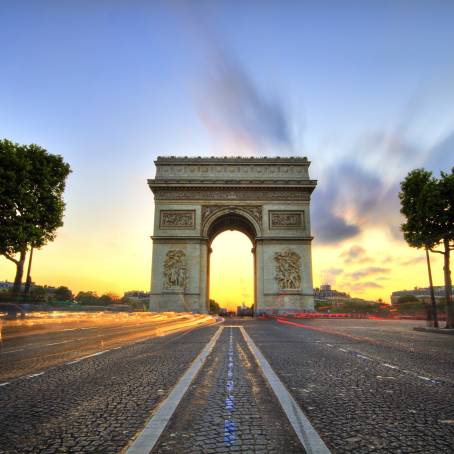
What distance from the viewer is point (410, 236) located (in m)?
22.0

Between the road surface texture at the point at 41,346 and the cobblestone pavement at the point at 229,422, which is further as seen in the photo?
the road surface texture at the point at 41,346

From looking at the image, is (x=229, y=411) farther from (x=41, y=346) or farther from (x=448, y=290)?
(x=448, y=290)

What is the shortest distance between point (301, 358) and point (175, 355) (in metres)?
2.45

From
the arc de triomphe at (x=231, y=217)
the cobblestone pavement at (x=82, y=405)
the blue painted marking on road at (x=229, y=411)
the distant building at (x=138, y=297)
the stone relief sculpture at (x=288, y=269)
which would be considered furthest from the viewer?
the distant building at (x=138, y=297)

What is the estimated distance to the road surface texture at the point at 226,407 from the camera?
236 centimetres

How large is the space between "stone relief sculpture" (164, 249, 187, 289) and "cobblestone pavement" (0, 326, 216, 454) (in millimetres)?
33889

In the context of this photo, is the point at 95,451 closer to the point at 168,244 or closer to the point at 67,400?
the point at 67,400

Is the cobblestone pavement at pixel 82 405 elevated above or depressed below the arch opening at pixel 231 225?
below

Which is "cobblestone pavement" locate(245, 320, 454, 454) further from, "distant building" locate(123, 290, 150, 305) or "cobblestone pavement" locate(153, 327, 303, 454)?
"distant building" locate(123, 290, 150, 305)

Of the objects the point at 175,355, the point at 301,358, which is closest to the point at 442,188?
the point at 301,358

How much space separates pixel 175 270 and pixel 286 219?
44.5ft

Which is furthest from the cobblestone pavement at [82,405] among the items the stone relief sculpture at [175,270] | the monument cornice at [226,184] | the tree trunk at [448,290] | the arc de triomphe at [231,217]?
the monument cornice at [226,184]

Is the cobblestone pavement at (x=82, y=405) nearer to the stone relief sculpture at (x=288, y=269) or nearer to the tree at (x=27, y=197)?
the tree at (x=27, y=197)

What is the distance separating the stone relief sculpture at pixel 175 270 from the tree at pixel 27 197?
13167 millimetres
